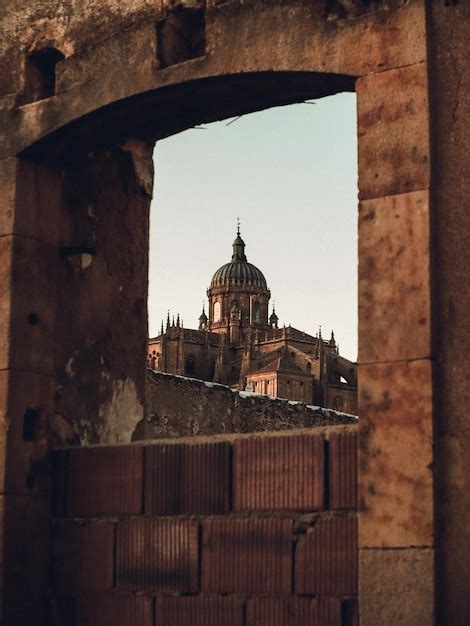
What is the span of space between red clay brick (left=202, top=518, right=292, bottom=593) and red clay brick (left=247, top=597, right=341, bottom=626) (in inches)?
1.9

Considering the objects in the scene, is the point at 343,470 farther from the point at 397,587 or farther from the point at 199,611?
the point at 199,611

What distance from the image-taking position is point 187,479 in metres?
4.89

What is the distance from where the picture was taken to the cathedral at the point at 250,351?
9275cm

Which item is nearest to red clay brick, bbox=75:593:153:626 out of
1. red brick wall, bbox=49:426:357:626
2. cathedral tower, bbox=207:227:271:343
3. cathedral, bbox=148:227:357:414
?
red brick wall, bbox=49:426:357:626

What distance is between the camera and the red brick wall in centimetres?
447

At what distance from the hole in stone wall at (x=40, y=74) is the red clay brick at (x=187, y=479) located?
5.69 ft

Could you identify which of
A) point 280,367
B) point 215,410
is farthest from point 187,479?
point 280,367

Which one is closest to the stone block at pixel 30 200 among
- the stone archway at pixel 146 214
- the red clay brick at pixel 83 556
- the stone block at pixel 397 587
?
the stone archway at pixel 146 214

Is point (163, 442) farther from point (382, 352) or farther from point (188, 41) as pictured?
point (188, 41)

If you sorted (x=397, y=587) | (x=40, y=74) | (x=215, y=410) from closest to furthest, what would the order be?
(x=397, y=587), (x=40, y=74), (x=215, y=410)

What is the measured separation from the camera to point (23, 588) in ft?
16.9

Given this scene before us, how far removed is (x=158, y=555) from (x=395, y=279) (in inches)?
62.2

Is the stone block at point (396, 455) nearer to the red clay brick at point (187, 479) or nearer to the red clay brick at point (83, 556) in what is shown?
the red clay brick at point (187, 479)

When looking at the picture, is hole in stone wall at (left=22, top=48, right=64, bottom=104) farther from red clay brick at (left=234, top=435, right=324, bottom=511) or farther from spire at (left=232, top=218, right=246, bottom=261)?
spire at (left=232, top=218, right=246, bottom=261)
